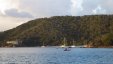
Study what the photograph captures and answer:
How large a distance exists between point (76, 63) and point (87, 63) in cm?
289

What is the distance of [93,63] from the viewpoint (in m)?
87.8

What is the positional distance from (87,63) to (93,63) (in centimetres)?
143

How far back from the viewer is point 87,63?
87.9 meters

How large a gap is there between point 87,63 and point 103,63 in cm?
396

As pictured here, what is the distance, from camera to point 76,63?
89188 mm

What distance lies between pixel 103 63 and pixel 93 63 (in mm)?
2642

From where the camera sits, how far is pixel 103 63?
283ft
